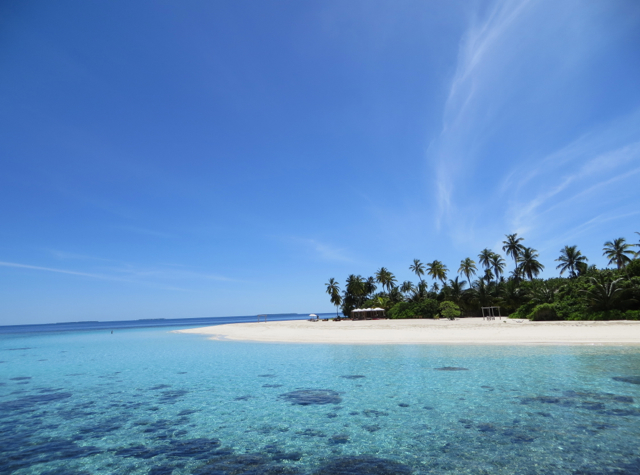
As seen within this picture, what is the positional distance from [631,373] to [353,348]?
17.4 metres

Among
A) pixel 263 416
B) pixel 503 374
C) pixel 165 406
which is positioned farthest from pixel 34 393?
pixel 503 374

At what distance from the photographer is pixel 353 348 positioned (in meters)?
28.1

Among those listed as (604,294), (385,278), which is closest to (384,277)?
(385,278)

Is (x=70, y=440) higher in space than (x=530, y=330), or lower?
lower

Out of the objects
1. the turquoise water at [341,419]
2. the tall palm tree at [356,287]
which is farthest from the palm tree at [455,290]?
the turquoise water at [341,419]

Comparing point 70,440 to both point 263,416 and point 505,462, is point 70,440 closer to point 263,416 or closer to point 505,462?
point 263,416

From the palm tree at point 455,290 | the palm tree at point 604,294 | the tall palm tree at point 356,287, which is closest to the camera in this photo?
the palm tree at point 604,294

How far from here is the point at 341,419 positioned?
35.2 feet

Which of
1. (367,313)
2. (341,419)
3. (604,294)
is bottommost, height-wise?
(341,419)

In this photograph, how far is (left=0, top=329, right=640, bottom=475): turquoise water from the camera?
7.67 metres

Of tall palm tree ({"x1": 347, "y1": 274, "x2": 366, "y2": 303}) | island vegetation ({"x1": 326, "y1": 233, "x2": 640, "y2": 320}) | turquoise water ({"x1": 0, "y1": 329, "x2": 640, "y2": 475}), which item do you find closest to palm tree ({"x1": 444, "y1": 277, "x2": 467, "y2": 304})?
island vegetation ({"x1": 326, "y1": 233, "x2": 640, "y2": 320})

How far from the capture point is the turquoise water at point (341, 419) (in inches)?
302

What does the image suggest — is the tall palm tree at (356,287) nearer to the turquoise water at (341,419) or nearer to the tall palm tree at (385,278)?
the tall palm tree at (385,278)

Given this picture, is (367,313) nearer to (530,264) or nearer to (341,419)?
(530,264)
